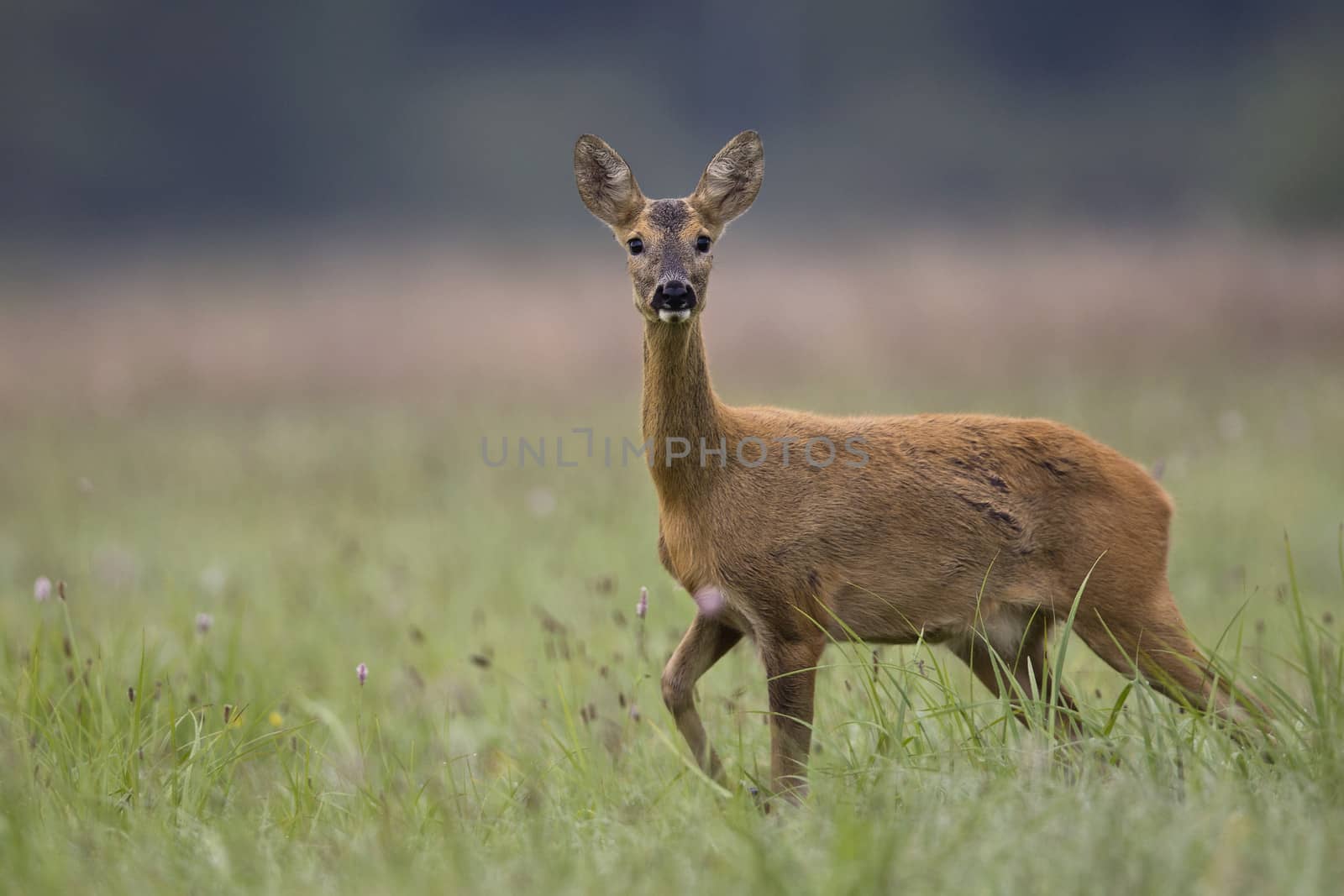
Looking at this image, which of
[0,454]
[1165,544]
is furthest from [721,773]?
[0,454]

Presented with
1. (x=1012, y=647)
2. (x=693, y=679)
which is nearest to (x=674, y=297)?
(x=693, y=679)

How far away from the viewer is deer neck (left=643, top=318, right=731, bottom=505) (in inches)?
171

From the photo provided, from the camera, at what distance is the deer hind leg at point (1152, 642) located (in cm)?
421

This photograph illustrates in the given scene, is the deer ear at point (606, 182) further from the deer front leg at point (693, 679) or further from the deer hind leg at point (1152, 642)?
the deer hind leg at point (1152, 642)

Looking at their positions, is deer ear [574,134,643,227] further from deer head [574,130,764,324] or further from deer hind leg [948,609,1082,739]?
deer hind leg [948,609,1082,739]

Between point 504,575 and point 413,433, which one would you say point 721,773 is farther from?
point 413,433

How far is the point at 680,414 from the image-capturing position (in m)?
4.40

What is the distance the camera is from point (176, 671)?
19.6 ft

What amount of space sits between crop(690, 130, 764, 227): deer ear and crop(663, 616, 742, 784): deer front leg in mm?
1478

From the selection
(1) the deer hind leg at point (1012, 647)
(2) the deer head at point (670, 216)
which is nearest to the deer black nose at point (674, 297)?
(2) the deer head at point (670, 216)

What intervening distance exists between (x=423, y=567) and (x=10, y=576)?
261cm

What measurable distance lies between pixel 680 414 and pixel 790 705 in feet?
3.33

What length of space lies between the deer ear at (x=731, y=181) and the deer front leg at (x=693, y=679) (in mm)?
1478

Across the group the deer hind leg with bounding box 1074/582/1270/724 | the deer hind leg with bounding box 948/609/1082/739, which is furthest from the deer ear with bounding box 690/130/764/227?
the deer hind leg with bounding box 1074/582/1270/724
